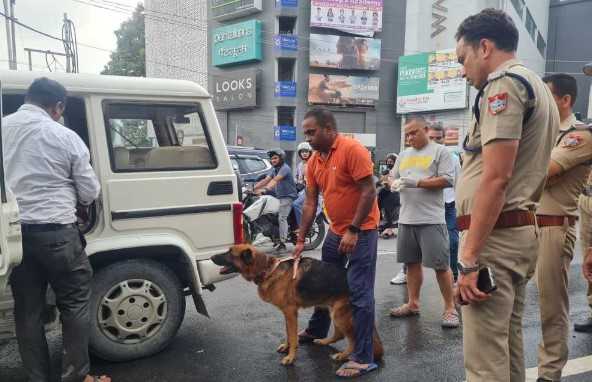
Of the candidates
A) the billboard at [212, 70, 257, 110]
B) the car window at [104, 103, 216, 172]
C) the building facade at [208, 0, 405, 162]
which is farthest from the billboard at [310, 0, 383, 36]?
the car window at [104, 103, 216, 172]

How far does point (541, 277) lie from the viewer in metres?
3.16

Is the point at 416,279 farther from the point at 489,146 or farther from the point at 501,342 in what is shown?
the point at 489,146

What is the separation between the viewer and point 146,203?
3.63 metres

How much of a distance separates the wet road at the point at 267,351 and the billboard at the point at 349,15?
3332 centimetres

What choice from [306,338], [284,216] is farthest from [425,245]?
[284,216]

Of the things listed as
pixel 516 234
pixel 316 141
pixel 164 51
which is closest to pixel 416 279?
pixel 316 141

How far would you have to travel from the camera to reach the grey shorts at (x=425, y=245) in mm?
4465

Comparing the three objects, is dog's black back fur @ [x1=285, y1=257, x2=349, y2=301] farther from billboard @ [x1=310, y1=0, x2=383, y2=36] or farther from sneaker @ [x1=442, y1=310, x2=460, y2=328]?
billboard @ [x1=310, y1=0, x2=383, y2=36]

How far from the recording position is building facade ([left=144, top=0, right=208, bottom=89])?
41.2m

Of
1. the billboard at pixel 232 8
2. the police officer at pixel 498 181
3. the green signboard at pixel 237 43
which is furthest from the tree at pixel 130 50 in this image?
the police officer at pixel 498 181

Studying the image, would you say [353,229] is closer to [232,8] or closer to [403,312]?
[403,312]

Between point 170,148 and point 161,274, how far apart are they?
0.99 meters

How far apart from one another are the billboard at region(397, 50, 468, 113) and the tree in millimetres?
26227

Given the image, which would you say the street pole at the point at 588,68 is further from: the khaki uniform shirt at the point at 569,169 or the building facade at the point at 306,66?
the building facade at the point at 306,66
